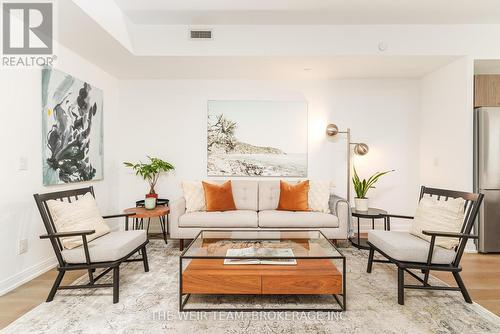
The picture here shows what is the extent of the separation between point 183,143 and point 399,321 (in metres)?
3.57

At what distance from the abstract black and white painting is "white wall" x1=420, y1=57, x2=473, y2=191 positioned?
4.79 meters

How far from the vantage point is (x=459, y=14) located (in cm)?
320

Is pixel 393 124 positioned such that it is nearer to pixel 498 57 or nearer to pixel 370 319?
pixel 498 57

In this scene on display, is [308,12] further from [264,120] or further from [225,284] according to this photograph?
[225,284]

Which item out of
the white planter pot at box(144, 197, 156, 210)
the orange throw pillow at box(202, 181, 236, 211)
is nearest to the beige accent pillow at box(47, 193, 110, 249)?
the white planter pot at box(144, 197, 156, 210)

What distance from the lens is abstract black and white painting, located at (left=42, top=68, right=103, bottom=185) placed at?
2.94 metres

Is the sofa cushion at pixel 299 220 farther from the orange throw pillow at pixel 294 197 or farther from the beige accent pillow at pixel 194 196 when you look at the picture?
the beige accent pillow at pixel 194 196

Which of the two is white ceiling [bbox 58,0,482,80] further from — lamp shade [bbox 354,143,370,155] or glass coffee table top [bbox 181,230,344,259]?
glass coffee table top [bbox 181,230,344,259]

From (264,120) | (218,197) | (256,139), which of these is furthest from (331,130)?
(218,197)

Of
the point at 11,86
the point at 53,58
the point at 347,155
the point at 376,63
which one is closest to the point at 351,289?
the point at 347,155

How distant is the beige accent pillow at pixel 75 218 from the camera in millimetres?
2330

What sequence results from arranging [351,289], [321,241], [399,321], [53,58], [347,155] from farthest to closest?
[347,155]
[53,58]
[321,241]
[351,289]
[399,321]

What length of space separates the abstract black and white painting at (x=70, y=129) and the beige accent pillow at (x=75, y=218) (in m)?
0.68
